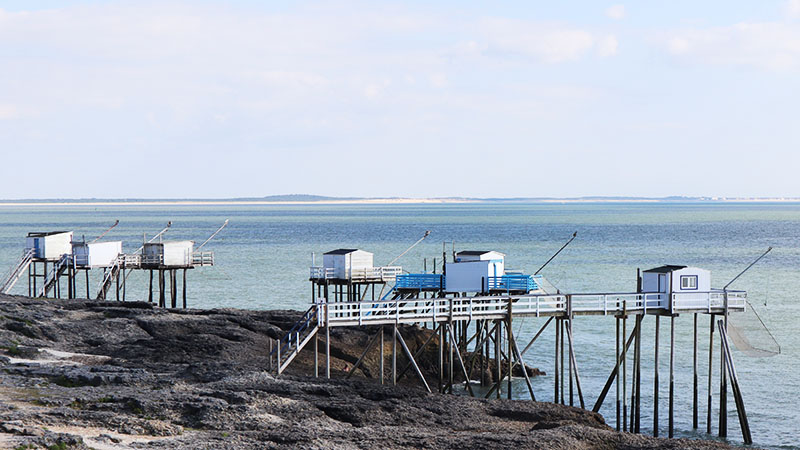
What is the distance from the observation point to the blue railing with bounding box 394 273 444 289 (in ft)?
146

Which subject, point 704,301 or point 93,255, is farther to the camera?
point 93,255

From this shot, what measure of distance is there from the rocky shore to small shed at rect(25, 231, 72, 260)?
2488cm

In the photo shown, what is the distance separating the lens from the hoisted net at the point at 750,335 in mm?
38125

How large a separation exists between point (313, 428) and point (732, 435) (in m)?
18.6

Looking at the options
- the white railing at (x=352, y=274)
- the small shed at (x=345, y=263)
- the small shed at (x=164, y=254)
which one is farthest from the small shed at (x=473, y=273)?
the small shed at (x=164, y=254)

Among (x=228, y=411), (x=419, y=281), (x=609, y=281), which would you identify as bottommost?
(x=609, y=281)

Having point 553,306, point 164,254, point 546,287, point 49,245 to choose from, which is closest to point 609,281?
point 164,254

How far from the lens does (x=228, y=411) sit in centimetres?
2577

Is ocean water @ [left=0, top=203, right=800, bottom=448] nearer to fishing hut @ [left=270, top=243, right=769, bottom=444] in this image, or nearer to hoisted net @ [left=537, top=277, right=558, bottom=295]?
fishing hut @ [left=270, top=243, right=769, bottom=444]

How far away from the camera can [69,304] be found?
168 ft

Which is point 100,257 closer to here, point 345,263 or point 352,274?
point 345,263

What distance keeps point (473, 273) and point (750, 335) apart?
11.9 meters

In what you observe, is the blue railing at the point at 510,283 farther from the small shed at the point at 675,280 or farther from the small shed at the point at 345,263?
the small shed at the point at 345,263

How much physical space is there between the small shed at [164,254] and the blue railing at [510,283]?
26.4 metres
